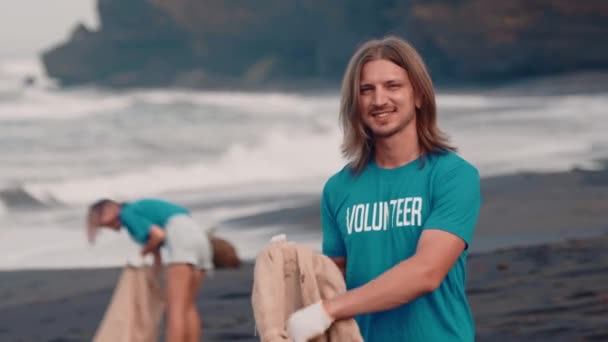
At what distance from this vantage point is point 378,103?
2.59 m

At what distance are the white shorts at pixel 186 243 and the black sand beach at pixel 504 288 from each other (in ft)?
3.31

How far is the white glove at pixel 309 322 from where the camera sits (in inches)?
94.8

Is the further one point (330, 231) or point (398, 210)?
point (330, 231)

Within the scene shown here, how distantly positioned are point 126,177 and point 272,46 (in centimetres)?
6005

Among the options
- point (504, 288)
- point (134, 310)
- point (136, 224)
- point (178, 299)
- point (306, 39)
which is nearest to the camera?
point (134, 310)

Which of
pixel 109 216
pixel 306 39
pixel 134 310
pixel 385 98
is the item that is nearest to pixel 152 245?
pixel 109 216

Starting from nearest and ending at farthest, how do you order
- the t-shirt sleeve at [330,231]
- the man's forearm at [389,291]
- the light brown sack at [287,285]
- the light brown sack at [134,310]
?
the man's forearm at [389,291]
the light brown sack at [287,285]
the t-shirt sleeve at [330,231]
the light brown sack at [134,310]

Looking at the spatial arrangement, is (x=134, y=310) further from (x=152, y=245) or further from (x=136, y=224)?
(x=136, y=224)

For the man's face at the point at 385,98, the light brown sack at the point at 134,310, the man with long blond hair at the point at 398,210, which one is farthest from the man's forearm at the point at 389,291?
the light brown sack at the point at 134,310

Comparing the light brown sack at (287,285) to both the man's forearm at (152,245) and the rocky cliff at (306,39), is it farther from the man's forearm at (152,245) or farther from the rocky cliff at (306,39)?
the rocky cliff at (306,39)

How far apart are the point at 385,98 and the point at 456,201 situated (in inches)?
11.2

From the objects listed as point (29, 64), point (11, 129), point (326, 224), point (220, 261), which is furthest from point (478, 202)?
point (29, 64)

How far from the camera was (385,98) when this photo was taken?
2.59 meters

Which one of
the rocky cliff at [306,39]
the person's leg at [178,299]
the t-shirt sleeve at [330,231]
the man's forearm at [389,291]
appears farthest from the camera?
the rocky cliff at [306,39]
